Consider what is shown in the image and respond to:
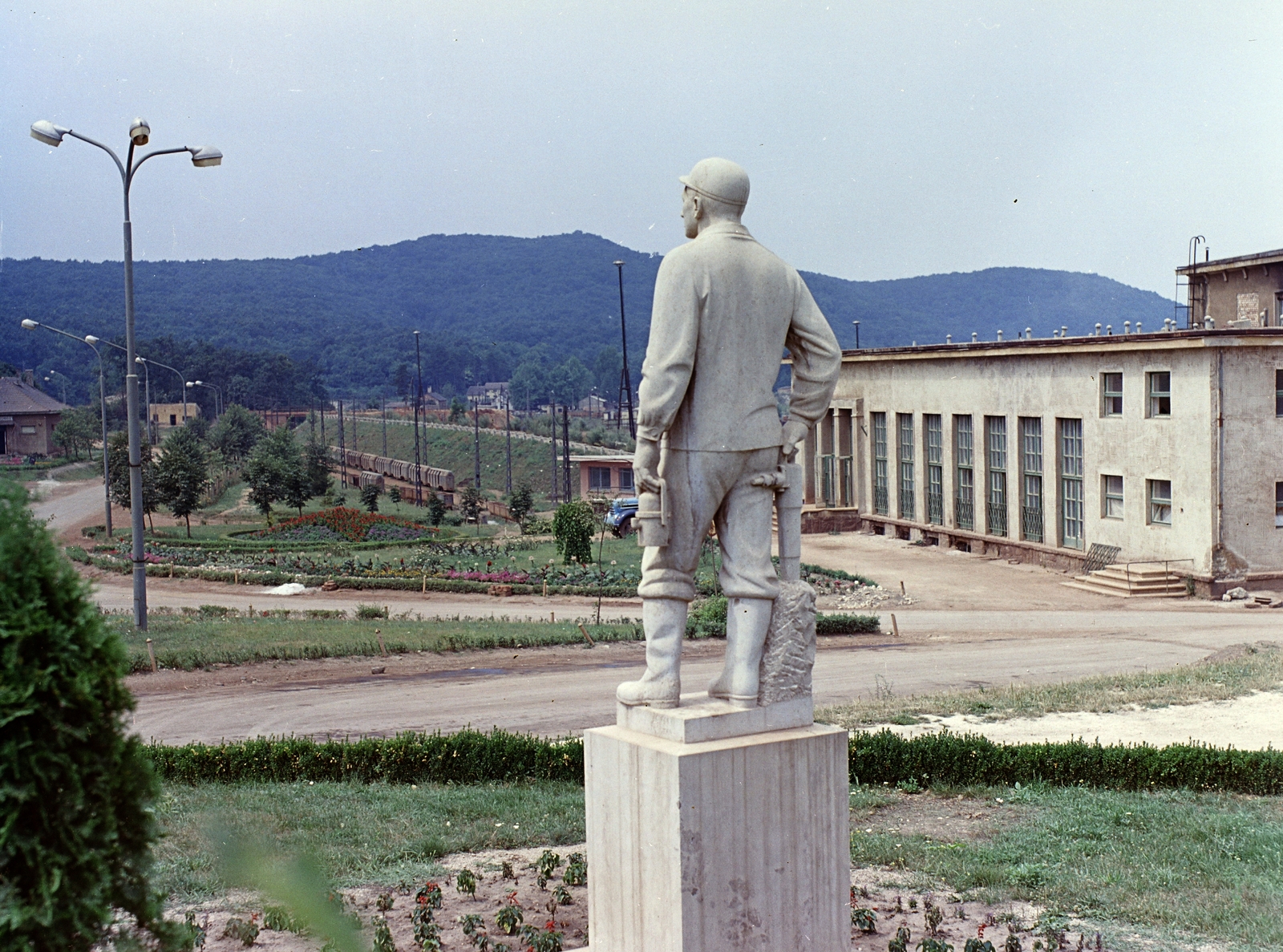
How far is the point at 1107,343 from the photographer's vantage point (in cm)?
3216

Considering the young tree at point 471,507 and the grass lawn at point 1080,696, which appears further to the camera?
the young tree at point 471,507

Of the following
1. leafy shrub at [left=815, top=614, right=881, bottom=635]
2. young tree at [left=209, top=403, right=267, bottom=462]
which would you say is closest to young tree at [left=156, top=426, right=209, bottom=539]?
young tree at [left=209, top=403, right=267, bottom=462]

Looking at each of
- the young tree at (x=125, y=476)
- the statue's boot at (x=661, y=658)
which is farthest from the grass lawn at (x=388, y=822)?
the young tree at (x=125, y=476)

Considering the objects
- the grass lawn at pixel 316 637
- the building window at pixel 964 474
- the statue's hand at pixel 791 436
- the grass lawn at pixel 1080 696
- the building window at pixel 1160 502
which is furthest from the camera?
the building window at pixel 964 474

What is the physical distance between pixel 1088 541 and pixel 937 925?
27.8 metres

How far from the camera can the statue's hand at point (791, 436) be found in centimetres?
696

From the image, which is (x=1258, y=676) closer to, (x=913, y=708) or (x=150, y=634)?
(x=913, y=708)

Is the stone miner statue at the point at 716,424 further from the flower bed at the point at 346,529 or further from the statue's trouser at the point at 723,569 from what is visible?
the flower bed at the point at 346,529

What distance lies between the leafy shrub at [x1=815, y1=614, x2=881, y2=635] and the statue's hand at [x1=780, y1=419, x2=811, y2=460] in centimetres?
1807

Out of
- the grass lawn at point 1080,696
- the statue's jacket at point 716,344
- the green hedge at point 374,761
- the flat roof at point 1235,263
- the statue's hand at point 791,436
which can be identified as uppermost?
the flat roof at point 1235,263

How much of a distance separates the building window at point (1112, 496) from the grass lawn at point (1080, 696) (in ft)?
43.3

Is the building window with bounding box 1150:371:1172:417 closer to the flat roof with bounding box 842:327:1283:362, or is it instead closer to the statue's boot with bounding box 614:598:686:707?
the flat roof with bounding box 842:327:1283:362

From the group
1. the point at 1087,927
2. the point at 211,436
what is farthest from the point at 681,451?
the point at 211,436

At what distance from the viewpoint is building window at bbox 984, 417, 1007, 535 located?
3800 centimetres
